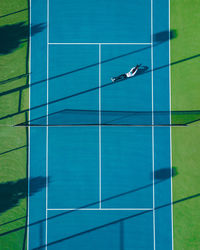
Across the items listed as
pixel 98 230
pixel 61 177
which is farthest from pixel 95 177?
pixel 98 230

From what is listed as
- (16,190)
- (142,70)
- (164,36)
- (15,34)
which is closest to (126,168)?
(142,70)

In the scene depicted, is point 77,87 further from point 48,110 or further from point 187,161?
point 187,161

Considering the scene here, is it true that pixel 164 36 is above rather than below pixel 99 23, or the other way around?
below

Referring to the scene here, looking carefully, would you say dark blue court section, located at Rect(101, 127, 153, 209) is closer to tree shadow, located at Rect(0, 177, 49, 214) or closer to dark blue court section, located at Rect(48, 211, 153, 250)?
dark blue court section, located at Rect(48, 211, 153, 250)

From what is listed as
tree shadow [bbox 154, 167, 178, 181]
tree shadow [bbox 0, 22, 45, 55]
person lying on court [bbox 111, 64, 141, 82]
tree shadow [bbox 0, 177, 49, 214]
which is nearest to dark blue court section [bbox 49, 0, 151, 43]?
tree shadow [bbox 0, 22, 45, 55]

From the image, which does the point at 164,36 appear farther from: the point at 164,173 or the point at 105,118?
the point at 164,173

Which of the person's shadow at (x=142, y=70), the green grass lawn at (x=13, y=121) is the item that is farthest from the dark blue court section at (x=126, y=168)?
the green grass lawn at (x=13, y=121)
